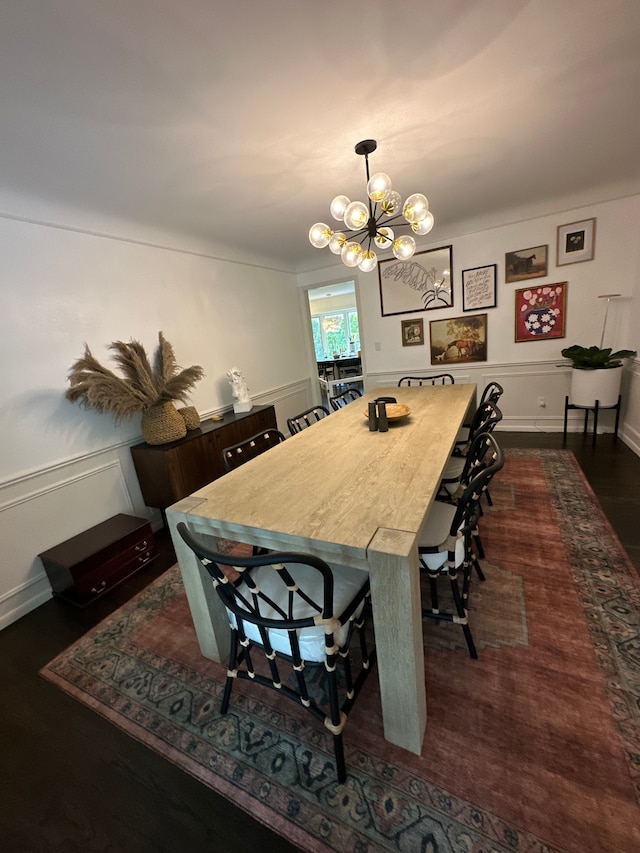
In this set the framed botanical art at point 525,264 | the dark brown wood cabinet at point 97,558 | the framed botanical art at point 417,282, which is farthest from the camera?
the framed botanical art at point 417,282

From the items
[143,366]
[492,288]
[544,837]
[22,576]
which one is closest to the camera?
[544,837]

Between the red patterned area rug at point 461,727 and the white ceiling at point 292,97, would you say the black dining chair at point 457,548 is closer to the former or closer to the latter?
the red patterned area rug at point 461,727

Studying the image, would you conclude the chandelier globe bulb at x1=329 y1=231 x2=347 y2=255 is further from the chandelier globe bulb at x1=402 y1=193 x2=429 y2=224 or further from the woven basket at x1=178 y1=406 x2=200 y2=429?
the woven basket at x1=178 y1=406 x2=200 y2=429

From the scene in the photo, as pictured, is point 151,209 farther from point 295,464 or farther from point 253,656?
point 253,656

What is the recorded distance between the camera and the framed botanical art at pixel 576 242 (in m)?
3.37

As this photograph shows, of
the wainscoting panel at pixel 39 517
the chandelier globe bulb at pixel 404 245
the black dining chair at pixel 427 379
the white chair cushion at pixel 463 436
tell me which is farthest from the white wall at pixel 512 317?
the wainscoting panel at pixel 39 517

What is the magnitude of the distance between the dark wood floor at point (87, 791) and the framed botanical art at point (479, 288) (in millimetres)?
4476

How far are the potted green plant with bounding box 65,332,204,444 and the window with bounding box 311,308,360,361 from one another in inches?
268

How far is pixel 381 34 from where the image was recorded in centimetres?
124

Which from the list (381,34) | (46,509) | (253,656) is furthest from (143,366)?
(381,34)

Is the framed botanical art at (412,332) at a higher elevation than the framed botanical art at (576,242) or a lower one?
lower

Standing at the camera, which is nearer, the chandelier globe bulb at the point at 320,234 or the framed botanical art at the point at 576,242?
the chandelier globe bulb at the point at 320,234

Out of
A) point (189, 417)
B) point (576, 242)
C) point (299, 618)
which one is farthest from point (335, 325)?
point (299, 618)

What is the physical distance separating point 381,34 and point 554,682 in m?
2.48
